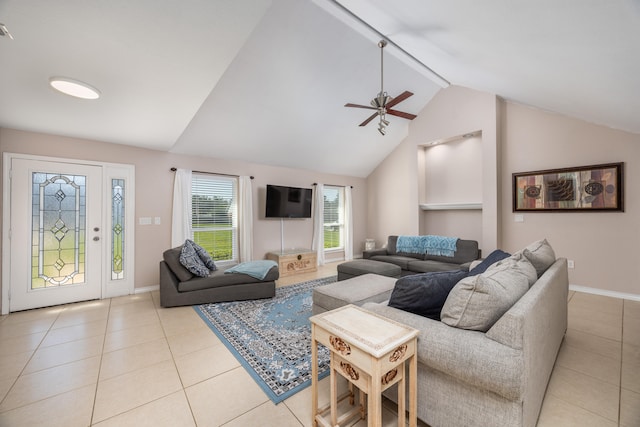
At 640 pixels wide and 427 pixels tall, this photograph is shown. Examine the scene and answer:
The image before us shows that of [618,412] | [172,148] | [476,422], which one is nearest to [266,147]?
[172,148]

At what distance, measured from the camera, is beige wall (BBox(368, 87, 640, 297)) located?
11.7 feet

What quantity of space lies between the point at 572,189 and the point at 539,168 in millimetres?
552

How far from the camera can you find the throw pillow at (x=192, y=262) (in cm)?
346

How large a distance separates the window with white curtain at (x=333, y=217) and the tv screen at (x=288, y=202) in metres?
0.88

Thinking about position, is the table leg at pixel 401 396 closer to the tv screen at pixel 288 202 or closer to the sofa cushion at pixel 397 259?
the sofa cushion at pixel 397 259

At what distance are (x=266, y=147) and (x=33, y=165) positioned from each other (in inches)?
128

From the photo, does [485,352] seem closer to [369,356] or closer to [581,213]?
[369,356]

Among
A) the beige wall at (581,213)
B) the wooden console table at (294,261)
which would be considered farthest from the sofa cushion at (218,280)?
the beige wall at (581,213)

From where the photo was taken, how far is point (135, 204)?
405 cm

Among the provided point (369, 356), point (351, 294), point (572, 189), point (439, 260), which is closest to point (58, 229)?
point (351, 294)

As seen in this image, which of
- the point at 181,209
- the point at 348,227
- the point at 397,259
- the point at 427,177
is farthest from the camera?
the point at 348,227

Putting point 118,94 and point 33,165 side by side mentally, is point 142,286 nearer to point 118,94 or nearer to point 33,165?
point 33,165

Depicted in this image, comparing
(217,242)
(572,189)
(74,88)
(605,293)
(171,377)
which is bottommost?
(171,377)

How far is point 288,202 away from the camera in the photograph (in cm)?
550
